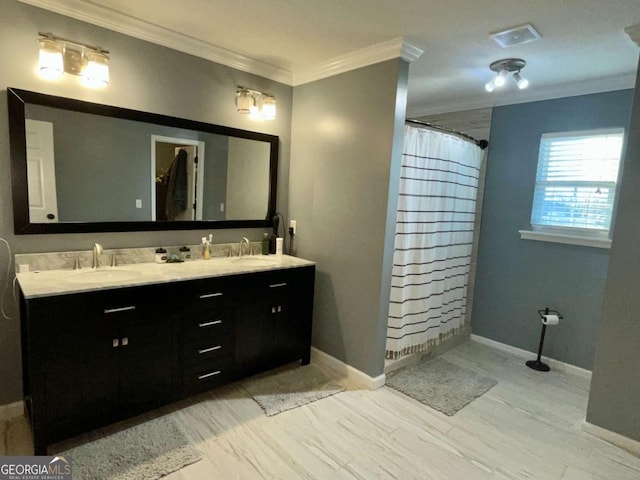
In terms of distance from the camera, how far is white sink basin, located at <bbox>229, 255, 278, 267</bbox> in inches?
108

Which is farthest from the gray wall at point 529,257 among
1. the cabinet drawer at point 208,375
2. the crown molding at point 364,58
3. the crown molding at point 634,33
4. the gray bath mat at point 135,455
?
the gray bath mat at point 135,455

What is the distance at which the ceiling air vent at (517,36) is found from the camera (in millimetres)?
2063

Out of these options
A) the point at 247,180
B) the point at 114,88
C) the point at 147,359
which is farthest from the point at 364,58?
the point at 147,359

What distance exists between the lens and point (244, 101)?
2.75 meters

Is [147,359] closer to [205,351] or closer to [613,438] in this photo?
[205,351]

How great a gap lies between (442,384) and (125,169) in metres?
2.80

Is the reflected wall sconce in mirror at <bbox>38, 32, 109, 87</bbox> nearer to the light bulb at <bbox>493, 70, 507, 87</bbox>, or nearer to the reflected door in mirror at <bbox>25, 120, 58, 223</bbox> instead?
the reflected door in mirror at <bbox>25, 120, 58, 223</bbox>

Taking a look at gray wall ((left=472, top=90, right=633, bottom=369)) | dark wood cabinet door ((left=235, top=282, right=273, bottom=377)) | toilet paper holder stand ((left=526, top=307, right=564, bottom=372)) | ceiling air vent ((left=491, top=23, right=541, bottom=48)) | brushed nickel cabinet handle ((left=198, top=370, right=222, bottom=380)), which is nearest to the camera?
ceiling air vent ((left=491, top=23, right=541, bottom=48))

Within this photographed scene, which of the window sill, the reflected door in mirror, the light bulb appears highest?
the light bulb

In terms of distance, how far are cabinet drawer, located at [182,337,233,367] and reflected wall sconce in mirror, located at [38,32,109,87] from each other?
1707 millimetres

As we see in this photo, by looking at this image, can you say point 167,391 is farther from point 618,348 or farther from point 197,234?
point 618,348

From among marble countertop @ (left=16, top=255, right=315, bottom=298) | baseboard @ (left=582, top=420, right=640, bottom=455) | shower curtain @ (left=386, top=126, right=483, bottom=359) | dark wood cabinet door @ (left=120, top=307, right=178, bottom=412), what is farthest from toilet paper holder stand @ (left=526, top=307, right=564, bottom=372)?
dark wood cabinet door @ (left=120, top=307, right=178, bottom=412)

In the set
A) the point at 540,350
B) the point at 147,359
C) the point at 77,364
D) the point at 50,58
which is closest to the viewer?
the point at 77,364

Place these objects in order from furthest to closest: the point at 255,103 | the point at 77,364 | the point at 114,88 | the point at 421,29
A: the point at 255,103
the point at 114,88
the point at 421,29
the point at 77,364
